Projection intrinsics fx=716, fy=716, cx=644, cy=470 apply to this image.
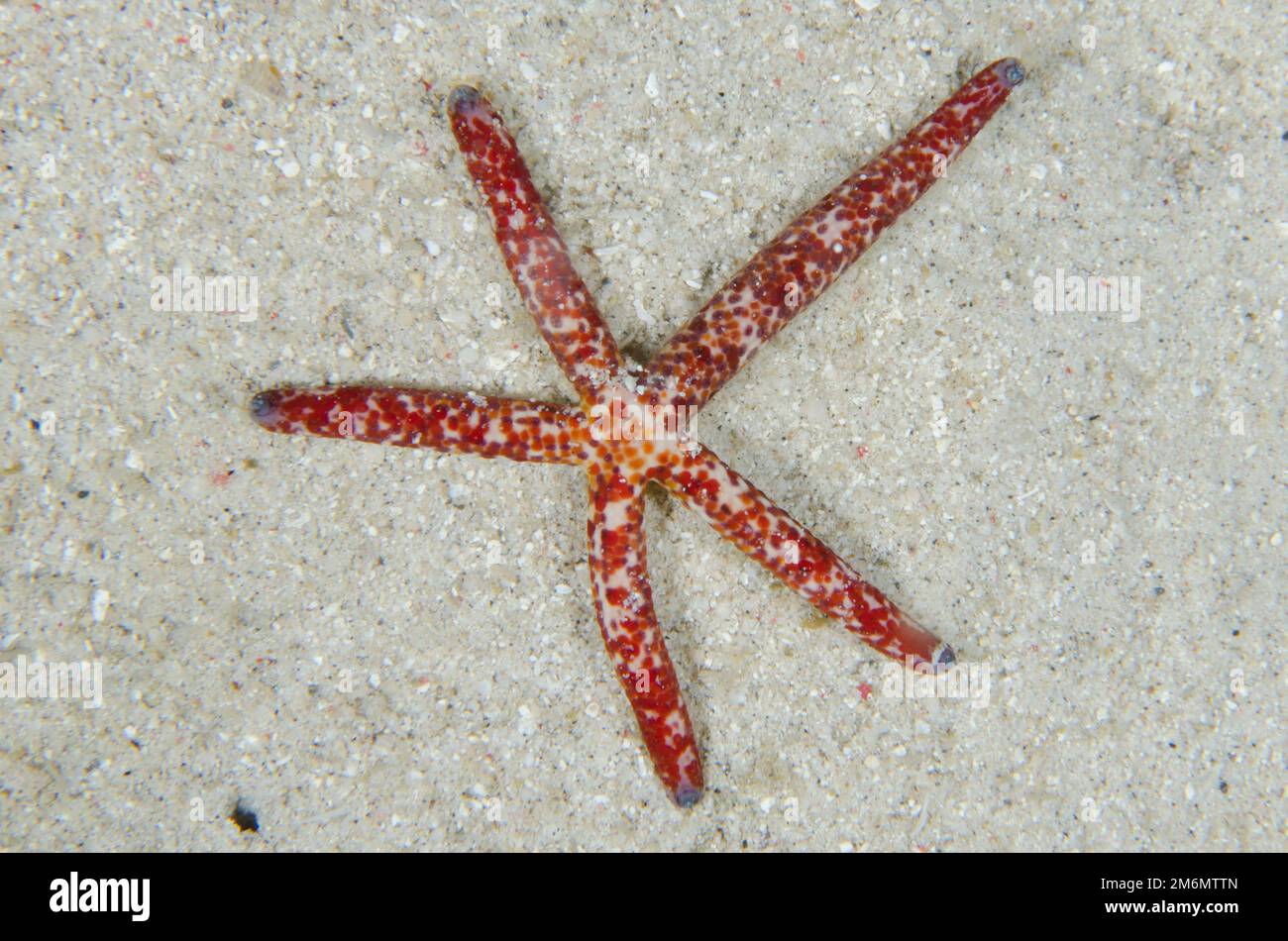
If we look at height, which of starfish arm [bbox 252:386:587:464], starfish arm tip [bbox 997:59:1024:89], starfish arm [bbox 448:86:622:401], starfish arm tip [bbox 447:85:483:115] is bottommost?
starfish arm [bbox 252:386:587:464]

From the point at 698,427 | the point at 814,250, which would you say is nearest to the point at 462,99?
the point at 814,250

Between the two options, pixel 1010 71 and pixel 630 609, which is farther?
pixel 1010 71

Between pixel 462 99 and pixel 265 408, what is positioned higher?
pixel 462 99

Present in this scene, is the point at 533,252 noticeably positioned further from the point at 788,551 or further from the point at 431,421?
the point at 788,551

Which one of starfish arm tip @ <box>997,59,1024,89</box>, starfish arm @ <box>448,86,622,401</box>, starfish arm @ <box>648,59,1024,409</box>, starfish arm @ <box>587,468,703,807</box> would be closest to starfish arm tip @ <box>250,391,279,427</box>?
starfish arm @ <box>448,86,622,401</box>

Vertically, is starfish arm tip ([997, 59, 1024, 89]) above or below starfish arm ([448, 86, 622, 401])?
above

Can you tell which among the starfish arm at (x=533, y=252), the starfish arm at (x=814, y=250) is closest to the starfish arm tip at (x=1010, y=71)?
the starfish arm at (x=814, y=250)

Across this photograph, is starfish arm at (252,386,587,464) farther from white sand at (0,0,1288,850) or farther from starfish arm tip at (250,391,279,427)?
white sand at (0,0,1288,850)

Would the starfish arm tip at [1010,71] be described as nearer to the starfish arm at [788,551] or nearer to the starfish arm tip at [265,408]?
the starfish arm at [788,551]
